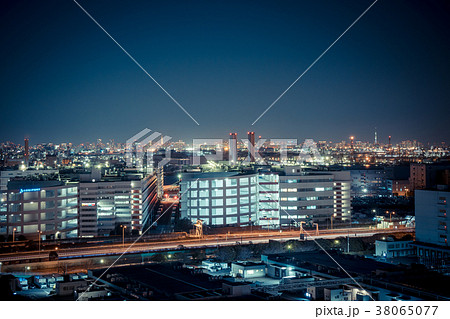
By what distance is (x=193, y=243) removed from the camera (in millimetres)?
10305

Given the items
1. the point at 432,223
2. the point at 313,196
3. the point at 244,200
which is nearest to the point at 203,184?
the point at 244,200

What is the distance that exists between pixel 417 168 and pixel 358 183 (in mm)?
3803

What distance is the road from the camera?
9.20 meters

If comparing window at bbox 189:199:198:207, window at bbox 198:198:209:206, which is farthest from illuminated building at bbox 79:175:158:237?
window at bbox 198:198:209:206

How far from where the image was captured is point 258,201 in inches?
535

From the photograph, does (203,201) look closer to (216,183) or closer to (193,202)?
(193,202)

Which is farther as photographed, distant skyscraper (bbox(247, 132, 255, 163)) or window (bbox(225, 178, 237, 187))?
distant skyscraper (bbox(247, 132, 255, 163))

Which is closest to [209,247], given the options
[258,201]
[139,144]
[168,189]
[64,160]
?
[258,201]

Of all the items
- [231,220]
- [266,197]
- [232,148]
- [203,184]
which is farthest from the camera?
[232,148]

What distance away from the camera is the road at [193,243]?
9203 millimetres

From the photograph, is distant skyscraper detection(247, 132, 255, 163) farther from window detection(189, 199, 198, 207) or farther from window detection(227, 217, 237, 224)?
window detection(189, 199, 198, 207)
